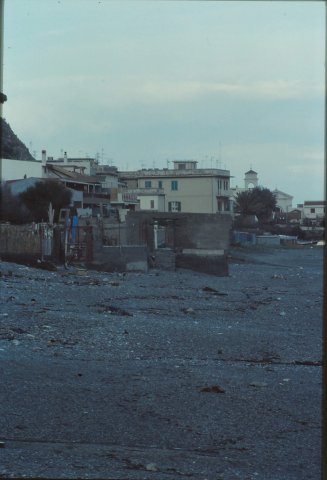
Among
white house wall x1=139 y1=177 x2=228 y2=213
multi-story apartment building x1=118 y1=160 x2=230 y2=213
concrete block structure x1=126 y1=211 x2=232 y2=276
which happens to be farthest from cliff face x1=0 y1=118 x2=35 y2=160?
multi-story apartment building x1=118 y1=160 x2=230 y2=213

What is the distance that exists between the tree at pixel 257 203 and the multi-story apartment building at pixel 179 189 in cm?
795

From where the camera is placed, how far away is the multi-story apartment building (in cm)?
4684

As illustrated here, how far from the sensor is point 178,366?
30.0 feet

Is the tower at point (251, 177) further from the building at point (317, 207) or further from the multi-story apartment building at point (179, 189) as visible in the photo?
the multi-story apartment building at point (179, 189)

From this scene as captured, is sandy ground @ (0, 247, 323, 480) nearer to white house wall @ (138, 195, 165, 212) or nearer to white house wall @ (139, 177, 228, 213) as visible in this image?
white house wall @ (139, 177, 228, 213)

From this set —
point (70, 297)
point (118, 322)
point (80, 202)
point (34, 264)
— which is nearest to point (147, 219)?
point (80, 202)

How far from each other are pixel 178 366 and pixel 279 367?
1186 millimetres

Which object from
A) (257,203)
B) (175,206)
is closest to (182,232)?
(175,206)

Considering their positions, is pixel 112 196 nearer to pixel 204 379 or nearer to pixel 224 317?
pixel 224 317

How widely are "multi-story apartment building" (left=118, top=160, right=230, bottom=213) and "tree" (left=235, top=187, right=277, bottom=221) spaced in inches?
313

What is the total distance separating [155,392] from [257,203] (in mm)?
66073

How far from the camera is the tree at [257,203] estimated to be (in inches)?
2643

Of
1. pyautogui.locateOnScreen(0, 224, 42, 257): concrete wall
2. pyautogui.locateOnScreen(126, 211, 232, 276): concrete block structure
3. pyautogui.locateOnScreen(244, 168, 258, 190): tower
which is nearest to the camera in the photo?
pyautogui.locateOnScreen(244, 168, 258, 190): tower

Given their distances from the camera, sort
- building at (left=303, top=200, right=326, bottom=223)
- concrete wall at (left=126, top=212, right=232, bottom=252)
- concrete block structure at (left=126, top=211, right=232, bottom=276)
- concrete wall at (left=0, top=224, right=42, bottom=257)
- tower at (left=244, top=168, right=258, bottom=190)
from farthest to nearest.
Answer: concrete wall at (left=126, top=212, right=232, bottom=252), concrete block structure at (left=126, top=211, right=232, bottom=276), concrete wall at (left=0, top=224, right=42, bottom=257), tower at (left=244, top=168, right=258, bottom=190), building at (left=303, top=200, right=326, bottom=223)
